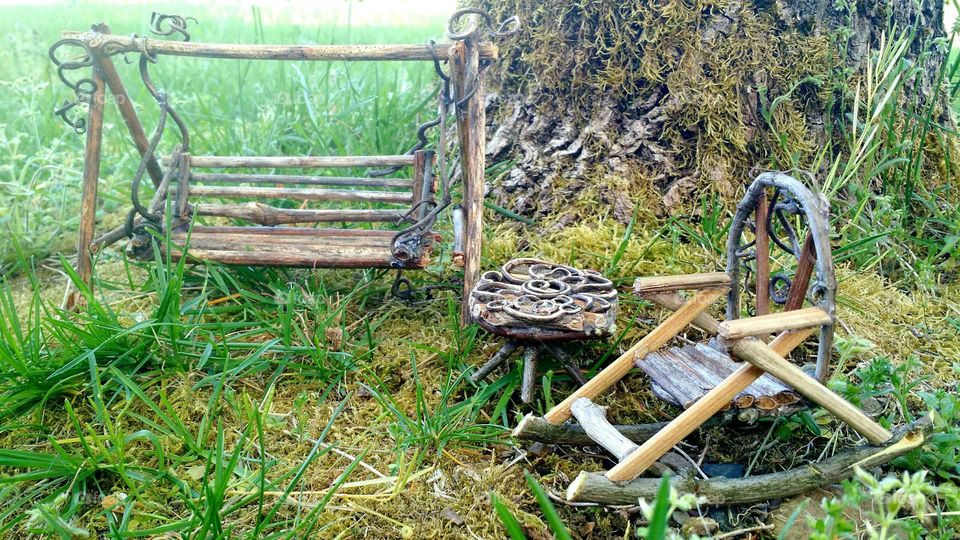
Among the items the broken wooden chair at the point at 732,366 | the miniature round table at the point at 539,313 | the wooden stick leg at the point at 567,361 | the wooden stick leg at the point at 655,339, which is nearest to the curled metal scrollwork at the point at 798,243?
the broken wooden chair at the point at 732,366

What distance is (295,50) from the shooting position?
103 inches

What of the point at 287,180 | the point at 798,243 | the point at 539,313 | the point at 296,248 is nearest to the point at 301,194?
the point at 287,180

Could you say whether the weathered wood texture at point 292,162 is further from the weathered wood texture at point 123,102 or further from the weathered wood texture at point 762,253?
the weathered wood texture at point 762,253

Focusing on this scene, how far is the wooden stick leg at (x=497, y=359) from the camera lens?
2352mm

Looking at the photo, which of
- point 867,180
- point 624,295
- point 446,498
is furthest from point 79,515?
point 867,180

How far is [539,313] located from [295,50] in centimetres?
128

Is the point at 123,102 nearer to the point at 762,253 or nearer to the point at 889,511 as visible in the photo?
the point at 762,253

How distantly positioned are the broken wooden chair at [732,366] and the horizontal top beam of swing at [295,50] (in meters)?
1.09

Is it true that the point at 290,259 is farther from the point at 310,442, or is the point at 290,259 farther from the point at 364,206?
the point at 364,206

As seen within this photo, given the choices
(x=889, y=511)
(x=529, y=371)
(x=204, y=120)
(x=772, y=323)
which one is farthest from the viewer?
(x=204, y=120)

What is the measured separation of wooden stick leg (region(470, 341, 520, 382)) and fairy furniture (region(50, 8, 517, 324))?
1.17 ft

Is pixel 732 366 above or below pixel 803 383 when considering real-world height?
below

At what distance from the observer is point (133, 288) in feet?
9.85

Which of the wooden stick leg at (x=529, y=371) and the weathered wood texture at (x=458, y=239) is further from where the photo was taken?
the weathered wood texture at (x=458, y=239)
